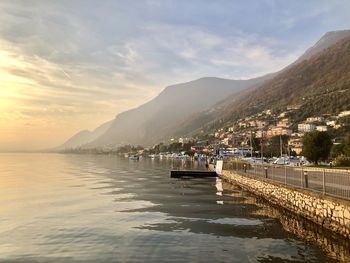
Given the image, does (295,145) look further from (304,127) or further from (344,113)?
(344,113)

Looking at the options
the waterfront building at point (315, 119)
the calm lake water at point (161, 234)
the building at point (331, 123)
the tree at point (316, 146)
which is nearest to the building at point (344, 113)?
the building at point (331, 123)

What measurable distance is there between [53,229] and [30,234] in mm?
1316

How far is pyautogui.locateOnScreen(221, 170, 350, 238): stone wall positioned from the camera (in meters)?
15.8

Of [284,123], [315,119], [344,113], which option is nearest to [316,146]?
[344,113]

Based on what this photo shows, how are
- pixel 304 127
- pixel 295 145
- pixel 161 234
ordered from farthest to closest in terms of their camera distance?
1. pixel 304 127
2. pixel 295 145
3. pixel 161 234

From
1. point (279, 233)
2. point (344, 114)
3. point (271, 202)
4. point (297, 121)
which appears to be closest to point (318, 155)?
point (271, 202)

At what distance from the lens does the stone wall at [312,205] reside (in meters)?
15.8

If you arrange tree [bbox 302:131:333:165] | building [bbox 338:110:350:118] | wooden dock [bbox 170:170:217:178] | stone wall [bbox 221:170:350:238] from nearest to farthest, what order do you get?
stone wall [bbox 221:170:350:238], wooden dock [bbox 170:170:217:178], tree [bbox 302:131:333:165], building [bbox 338:110:350:118]

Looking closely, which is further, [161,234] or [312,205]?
[312,205]

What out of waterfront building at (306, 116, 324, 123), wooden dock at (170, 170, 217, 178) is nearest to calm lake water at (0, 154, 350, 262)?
wooden dock at (170, 170, 217, 178)

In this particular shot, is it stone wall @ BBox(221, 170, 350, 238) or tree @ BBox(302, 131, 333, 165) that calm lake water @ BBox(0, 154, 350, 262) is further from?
tree @ BBox(302, 131, 333, 165)

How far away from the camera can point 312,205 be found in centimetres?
1956

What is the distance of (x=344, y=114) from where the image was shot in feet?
460

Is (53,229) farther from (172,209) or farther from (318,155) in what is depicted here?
(318,155)
